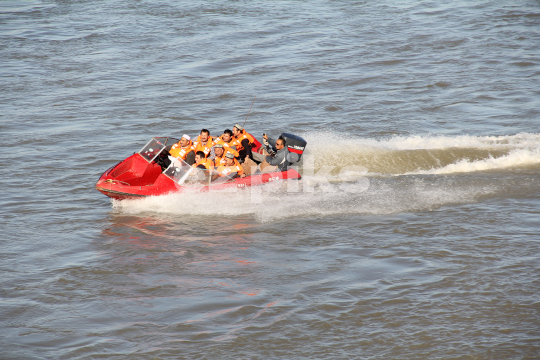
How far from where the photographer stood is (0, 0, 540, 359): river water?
6473 millimetres

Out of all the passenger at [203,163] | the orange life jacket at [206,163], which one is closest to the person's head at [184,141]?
the passenger at [203,163]

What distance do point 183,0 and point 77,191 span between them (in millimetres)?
24652

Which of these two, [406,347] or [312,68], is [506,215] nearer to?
[406,347]

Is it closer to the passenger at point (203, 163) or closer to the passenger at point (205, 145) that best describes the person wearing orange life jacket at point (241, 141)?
the passenger at point (205, 145)

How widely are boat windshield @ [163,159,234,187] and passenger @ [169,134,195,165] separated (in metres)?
0.44

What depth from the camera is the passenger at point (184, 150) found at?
10008mm

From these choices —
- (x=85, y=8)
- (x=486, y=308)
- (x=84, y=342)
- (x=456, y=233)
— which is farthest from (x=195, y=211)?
(x=85, y=8)

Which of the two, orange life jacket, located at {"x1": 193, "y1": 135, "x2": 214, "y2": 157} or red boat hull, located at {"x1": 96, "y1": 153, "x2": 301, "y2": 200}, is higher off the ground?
orange life jacket, located at {"x1": 193, "y1": 135, "x2": 214, "y2": 157}

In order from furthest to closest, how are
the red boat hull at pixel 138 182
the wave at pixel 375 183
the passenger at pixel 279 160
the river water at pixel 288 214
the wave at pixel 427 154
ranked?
the wave at pixel 427 154 → the passenger at pixel 279 160 → the wave at pixel 375 183 → the red boat hull at pixel 138 182 → the river water at pixel 288 214

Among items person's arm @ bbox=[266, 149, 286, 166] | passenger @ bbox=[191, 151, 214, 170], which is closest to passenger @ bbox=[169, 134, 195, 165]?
passenger @ bbox=[191, 151, 214, 170]

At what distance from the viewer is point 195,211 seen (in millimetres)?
9711

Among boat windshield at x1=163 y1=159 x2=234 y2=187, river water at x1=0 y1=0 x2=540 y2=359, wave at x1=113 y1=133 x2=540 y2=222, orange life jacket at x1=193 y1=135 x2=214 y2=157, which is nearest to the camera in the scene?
river water at x1=0 y1=0 x2=540 y2=359

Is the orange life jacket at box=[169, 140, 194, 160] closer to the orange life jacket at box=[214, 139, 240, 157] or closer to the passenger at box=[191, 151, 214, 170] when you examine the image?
the passenger at box=[191, 151, 214, 170]

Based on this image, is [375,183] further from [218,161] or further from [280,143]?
[218,161]
